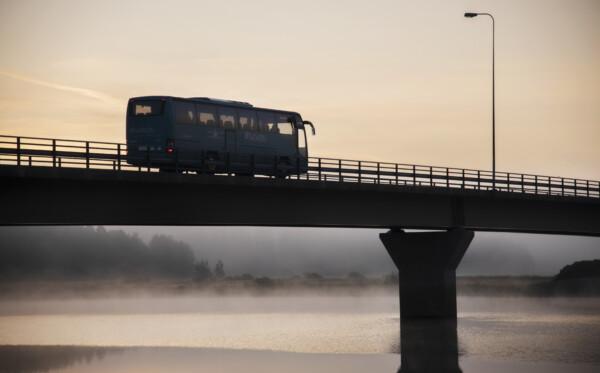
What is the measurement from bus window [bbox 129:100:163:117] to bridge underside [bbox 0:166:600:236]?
22.0 ft

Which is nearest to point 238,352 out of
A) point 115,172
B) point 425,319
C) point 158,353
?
point 158,353

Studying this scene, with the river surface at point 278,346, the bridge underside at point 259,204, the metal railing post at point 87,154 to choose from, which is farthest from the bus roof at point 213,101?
the river surface at point 278,346

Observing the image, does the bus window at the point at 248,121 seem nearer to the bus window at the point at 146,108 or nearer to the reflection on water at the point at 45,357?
the bus window at the point at 146,108

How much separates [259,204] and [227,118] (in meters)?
6.58

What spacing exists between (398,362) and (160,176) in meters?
14.1

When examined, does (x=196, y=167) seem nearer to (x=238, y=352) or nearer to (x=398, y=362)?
(x=238, y=352)

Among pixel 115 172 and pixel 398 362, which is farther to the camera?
pixel 115 172

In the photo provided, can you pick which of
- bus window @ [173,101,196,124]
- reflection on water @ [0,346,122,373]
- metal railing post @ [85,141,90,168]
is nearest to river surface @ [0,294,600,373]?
reflection on water @ [0,346,122,373]

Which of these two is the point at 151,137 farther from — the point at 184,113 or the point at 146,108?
the point at 184,113

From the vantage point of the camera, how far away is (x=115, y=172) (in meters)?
45.8

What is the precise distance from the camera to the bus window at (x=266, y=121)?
195 ft

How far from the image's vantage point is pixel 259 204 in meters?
53.3

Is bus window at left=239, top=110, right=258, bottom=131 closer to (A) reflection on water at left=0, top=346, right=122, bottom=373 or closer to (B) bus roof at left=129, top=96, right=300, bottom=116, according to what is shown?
(B) bus roof at left=129, top=96, right=300, bottom=116

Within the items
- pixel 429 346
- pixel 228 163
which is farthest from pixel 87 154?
pixel 429 346
